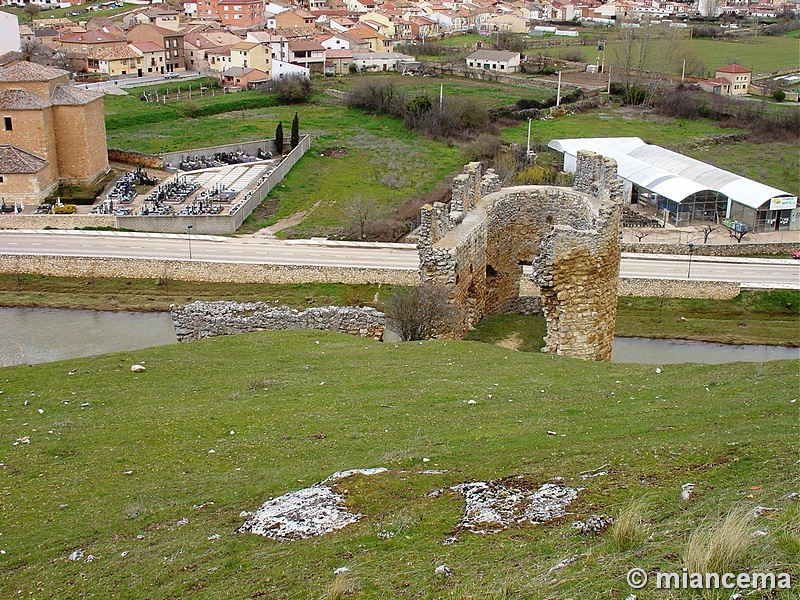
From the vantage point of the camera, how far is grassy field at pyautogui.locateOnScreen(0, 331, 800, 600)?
836 centimetres

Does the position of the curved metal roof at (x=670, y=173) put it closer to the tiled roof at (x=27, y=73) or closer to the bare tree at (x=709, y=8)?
the tiled roof at (x=27, y=73)

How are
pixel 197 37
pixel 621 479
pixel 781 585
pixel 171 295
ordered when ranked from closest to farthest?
pixel 781 585
pixel 621 479
pixel 171 295
pixel 197 37

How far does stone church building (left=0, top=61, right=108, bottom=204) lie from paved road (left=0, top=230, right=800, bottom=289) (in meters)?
7.35

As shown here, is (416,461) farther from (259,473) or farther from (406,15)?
(406,15)

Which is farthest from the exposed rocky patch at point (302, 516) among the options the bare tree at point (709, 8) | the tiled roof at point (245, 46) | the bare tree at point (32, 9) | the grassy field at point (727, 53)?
the bare tree at point (709, 8)

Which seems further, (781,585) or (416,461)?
(416,461)

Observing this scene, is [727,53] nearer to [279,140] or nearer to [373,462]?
[279,140]

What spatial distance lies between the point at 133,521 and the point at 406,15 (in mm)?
141356

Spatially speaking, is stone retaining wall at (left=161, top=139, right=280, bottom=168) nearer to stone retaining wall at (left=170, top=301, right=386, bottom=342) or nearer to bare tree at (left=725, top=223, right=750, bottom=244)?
bare tree at (left=725, top=223, right=750, bottom=244)

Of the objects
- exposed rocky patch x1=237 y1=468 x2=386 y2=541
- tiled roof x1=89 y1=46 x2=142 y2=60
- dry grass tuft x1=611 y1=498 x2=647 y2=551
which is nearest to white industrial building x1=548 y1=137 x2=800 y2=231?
exposed rocky patch x1=237 y1=468 x2=386 y2=541

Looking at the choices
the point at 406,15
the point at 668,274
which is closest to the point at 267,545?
the point at 668,274

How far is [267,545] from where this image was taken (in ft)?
31.3

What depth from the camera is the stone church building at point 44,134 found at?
46719 mm

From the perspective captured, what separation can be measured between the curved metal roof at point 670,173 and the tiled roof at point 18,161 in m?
31.8
